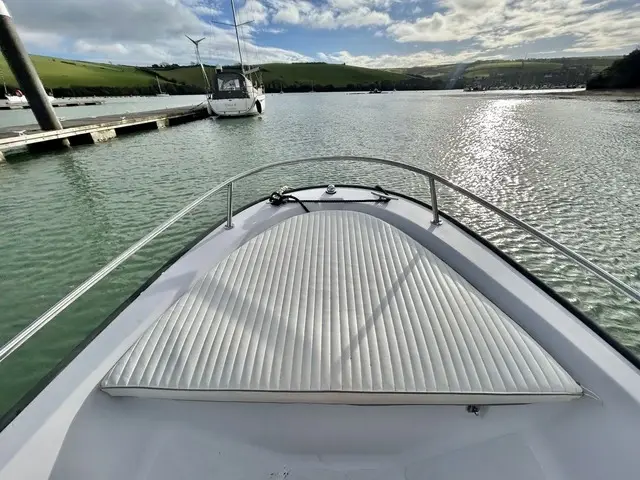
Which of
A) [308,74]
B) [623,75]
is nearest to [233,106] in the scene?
[623,75]

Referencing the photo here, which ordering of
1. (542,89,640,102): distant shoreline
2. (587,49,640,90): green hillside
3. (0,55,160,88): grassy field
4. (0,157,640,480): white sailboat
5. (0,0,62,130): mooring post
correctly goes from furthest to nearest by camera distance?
1. (0,55,160,88): grassy field
2. (587,49,640,90): green hillside
3. (542,89,640,102): distant shoreline
4. (0,0,62,130): mooring post
5. (0,157,640,480): white sailboat

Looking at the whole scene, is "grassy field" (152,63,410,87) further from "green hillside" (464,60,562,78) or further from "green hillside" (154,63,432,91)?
"green hillside" (464,60,562,78)

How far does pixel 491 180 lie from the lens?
8070 mm

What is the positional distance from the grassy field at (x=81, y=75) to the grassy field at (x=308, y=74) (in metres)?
11.4

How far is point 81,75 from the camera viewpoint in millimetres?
90500

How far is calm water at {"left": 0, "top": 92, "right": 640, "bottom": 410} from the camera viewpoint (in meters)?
3.61

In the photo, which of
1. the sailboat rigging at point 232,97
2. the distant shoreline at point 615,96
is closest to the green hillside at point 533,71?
the distant shoreline at point 615,96

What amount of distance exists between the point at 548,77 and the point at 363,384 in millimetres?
118023

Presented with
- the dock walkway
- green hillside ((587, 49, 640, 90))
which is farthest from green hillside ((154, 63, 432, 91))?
the dock walkway

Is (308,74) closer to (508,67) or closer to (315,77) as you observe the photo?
(315,77)

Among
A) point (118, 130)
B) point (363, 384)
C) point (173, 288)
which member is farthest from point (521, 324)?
point (118, 130)

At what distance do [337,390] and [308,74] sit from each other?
5290 inches

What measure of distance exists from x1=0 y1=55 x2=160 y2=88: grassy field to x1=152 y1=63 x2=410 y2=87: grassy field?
1140cm

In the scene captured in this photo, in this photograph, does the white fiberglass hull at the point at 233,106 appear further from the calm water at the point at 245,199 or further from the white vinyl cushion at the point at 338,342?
the white vinyl cushion at the point at 338,342
